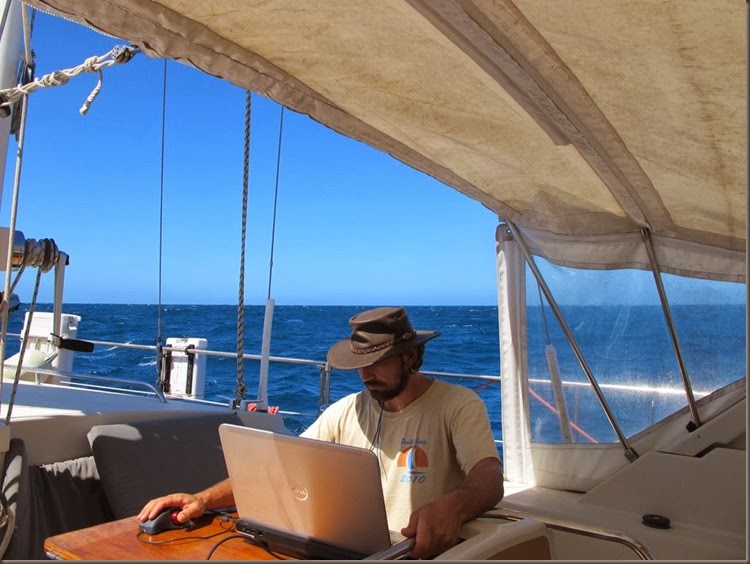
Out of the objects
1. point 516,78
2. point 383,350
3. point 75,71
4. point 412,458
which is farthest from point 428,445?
point 75,71

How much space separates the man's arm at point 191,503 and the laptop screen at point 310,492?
0.71ft

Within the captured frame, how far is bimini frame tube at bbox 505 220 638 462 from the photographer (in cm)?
378

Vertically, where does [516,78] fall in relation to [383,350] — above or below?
above

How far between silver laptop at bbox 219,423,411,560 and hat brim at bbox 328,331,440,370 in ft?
1.61

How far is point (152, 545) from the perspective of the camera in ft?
5.40

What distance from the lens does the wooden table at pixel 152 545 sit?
1562 millimetres

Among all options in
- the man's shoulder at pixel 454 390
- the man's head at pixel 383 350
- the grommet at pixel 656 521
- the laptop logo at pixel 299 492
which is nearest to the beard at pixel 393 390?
the man's head at pixel 383 350

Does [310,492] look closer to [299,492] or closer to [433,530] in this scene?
[299,492]

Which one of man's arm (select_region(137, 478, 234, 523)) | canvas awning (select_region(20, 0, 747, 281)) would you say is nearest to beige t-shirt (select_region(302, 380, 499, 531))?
man's arm (select_region(137, 478, 234, 523))

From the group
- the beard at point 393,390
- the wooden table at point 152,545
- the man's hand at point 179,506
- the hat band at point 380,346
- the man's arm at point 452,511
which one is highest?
the hat band at point 380,346

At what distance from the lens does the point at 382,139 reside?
2904 millimetres

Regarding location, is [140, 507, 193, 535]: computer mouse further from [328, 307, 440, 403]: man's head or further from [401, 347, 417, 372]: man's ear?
[401, 347, 417, 372]: man's ear

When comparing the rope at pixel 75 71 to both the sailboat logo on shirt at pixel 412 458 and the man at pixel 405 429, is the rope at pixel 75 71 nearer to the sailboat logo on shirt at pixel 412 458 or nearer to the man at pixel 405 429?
the man at pixel 405 429

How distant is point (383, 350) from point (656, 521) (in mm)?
2062
